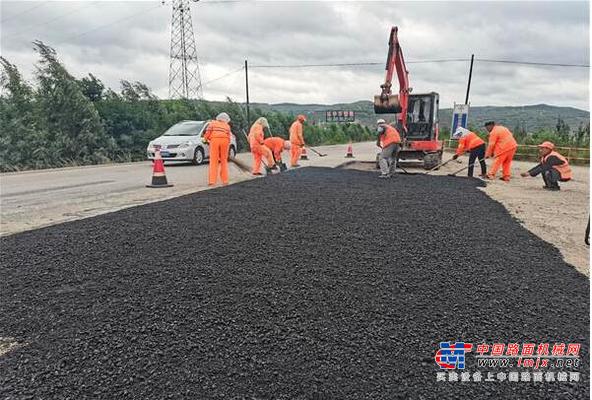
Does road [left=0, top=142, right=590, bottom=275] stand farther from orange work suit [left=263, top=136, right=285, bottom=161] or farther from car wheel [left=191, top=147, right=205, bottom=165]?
car wheel [left=191, top=147, right=205, bottom=165]

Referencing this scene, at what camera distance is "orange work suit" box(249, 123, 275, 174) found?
9.12 metres

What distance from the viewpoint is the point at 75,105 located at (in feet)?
43.2

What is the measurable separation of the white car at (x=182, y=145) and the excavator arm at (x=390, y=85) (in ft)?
14.7

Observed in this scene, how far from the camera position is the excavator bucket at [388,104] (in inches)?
424

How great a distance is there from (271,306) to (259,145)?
23.7 feet

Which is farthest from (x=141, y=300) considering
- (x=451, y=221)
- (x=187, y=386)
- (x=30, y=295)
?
(x=451, y=221)

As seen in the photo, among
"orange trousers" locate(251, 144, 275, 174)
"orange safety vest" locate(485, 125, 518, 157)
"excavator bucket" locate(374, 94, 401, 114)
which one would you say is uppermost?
"excavator bucket" locate(374, 94, 401, 114)

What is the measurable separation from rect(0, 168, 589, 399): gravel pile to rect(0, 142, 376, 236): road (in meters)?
1.26

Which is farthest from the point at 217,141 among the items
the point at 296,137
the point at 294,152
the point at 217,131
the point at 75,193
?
the point at 294,152

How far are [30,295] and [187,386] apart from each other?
1546 millimetres

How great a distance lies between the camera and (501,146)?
9.69 m

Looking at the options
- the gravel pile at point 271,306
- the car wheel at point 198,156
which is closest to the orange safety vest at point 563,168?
the gravel pile at point 271,306

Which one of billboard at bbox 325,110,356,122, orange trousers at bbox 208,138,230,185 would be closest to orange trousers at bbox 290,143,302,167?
orange trousers at bbox 208,138,230,185

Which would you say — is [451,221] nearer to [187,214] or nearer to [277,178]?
[187,214]
